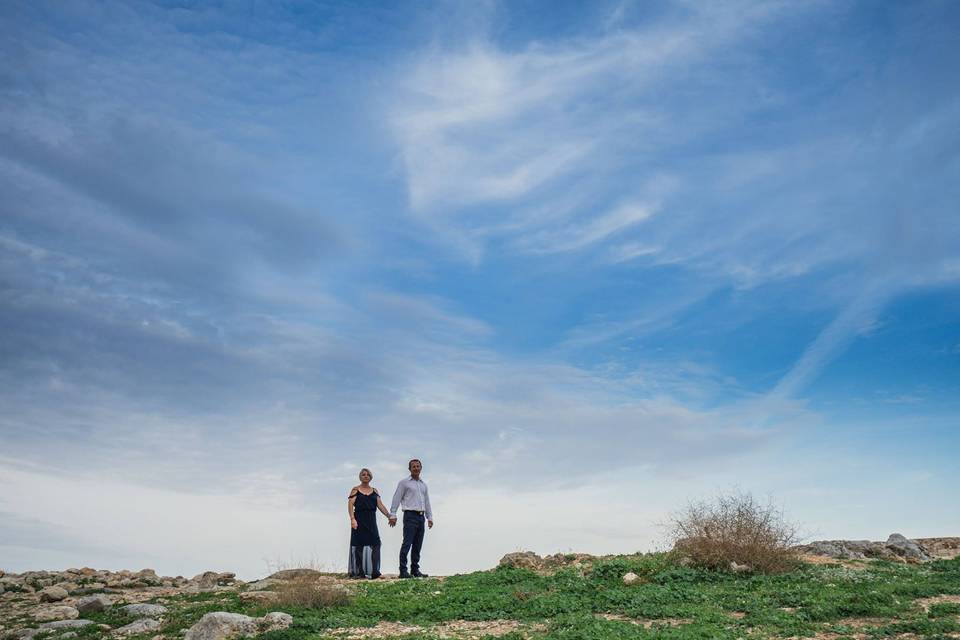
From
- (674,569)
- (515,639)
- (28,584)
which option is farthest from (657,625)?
(28,584)

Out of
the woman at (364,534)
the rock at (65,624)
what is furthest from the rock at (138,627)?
the woman at (364,534)

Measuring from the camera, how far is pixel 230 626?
14102mm

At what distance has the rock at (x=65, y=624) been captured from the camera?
1655 centimetres

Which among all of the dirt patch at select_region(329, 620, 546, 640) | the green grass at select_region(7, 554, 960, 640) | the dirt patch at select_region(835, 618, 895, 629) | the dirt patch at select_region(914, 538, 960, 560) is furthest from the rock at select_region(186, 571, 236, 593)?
the dirt patch at select_region(914, 538, 960, 560)

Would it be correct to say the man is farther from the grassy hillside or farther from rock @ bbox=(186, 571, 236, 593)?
rock @ bbox=(186, 571, 236, 593)

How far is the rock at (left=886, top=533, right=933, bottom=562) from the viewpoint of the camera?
23.6 m

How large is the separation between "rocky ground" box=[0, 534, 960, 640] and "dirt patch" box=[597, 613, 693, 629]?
0.02 m

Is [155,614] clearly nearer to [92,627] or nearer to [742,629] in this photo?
[92,627]

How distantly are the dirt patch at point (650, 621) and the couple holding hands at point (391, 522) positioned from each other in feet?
25.0

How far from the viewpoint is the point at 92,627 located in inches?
642

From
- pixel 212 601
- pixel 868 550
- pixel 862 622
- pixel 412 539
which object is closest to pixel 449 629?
pixel 212 601

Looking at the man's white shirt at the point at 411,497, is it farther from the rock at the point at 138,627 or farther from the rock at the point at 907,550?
the rock at the point at 907,550

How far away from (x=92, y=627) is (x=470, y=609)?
7763 millimetres

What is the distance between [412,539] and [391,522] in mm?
716
